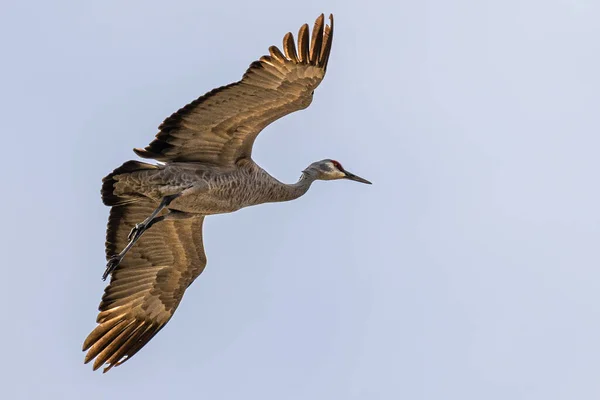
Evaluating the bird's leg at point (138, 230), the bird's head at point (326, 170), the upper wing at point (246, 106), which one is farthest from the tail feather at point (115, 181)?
the bird's head at point (326, 170)

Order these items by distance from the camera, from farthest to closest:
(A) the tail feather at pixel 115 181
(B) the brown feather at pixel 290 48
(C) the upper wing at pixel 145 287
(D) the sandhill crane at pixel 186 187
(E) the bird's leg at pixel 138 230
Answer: (C) the upper wing at pixel 145 287
(E) the bird's leg at pixel 138 230
(A) the tail feather at pixel 115 181
(D) the sandhill crane at pixel 186 187
(B) the brown feather at pixel 290 48

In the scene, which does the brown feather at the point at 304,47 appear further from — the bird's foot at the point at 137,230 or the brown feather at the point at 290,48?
the bird's foot at the point at 137,230

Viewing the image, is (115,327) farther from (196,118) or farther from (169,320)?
(196,118)

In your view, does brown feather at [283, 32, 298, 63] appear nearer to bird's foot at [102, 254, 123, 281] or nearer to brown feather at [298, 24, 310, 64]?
brown feather at [298, 24, 310, 64]

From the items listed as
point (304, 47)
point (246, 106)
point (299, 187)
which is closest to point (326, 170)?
point (299, 187)

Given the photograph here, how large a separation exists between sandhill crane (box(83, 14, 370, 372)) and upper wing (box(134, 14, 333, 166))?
13mm

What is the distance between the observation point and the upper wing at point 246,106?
14883 mm

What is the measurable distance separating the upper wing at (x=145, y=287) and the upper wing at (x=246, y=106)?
158 cm

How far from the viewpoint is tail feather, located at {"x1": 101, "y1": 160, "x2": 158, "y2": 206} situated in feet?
51.3

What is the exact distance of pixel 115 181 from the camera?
1578 cm

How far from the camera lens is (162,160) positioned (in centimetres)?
1591

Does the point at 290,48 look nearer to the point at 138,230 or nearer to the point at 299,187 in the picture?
the point at 299,187

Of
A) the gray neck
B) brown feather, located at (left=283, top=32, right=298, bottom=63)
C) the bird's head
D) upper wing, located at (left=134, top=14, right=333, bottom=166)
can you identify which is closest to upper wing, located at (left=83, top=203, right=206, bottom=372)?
the gray neck

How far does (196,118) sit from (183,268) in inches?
117
